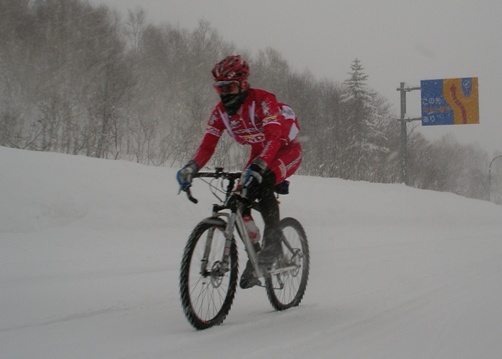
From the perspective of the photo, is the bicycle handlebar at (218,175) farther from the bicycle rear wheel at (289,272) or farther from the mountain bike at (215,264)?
the bicycle rear wheel at (289,272)

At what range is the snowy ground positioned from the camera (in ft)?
10.5

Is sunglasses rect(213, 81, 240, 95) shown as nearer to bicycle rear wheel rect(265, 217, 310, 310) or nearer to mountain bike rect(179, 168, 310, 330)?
mountain bike rect(179, 168, 310, 330)

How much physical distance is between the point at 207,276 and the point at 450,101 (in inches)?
Answer: 739

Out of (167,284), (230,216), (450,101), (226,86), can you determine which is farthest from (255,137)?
(450,101)

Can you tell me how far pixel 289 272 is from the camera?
460cm

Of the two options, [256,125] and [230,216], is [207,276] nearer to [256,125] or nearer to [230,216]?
[230,216]

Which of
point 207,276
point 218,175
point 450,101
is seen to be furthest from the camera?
point 450,101

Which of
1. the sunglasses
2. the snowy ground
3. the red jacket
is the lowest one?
the snowy ground

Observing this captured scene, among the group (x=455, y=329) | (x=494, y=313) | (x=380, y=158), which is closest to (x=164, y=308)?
(x=455, y=329)

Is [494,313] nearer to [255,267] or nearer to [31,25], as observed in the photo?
[255,267]

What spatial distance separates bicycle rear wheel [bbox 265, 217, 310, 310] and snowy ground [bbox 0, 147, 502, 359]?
146 mm

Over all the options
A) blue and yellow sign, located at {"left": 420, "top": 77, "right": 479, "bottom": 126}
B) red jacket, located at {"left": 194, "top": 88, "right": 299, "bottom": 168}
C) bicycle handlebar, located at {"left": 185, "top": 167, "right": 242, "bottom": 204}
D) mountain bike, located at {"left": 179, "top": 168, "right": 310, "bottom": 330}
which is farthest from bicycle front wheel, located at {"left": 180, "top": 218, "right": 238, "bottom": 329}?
blue and yellow sign, located at {"left": 420, "top": 77, "right": 479, "bottom": 126}

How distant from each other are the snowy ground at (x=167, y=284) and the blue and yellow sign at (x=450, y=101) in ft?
32.2

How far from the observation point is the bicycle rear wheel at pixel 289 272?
4344mm
